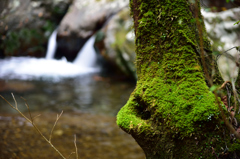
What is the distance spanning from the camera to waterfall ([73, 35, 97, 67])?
11.2 m

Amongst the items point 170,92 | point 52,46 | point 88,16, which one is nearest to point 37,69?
point 52,46

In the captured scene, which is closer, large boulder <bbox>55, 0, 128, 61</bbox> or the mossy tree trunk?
the mossy tree trunk

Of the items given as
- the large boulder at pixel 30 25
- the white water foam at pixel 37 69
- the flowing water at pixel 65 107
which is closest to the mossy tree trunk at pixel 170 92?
the flowing water at pixel 65 107

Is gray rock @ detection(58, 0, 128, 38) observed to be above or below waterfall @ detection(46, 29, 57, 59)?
above

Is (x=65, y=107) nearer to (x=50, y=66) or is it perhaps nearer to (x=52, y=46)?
(x=50, y=66)

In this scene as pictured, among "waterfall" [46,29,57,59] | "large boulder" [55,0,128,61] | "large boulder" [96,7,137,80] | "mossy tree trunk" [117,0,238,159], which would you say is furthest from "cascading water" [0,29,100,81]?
"mossy tree trunk" [117,0,238,159]

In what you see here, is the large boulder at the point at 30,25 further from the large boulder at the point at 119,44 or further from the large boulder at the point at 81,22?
the large boulder at the point at 119,44

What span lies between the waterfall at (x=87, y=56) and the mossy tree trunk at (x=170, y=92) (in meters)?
9.23

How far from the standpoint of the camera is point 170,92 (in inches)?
75.7

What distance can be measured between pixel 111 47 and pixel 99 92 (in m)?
2.22

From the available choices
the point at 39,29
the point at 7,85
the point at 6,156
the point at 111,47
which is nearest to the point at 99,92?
the point at 111,47

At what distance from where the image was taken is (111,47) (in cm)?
898

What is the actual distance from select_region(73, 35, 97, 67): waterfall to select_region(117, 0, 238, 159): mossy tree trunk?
30.3 feet

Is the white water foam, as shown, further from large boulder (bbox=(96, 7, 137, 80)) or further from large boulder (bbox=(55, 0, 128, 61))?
large boulder (bbox=(96, 7, 137, 80))
